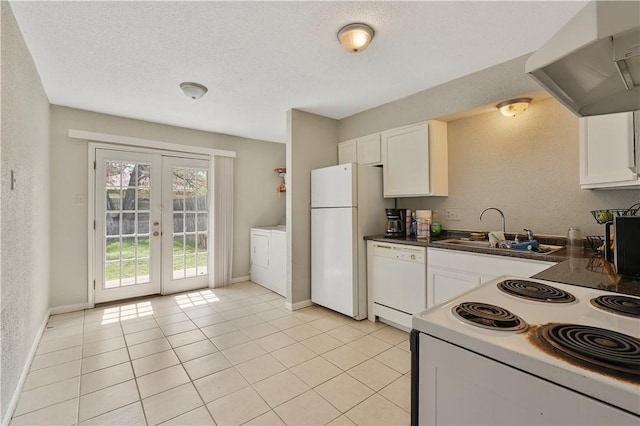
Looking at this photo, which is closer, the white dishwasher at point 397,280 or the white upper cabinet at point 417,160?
the white dishwasher at point 397,280

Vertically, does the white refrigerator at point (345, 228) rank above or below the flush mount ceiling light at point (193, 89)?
below

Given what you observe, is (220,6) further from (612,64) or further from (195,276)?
(195,276)

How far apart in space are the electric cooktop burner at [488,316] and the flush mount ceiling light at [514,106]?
2.12 meters

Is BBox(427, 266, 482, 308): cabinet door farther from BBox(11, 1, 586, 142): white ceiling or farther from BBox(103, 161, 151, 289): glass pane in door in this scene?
BBox(103, 161, 151, 289): glass pane in door

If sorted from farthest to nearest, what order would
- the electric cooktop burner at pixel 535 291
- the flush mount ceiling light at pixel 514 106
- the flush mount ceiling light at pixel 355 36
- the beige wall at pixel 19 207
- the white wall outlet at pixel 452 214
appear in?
the white wall outlet at pixel 452 214, the flush mount ceiling light at pixel 514 106, the flush mount ceiling light at pixel 355 36, the beige wall at pixel 19 207, the electric cooktop burner at pixel 535 291

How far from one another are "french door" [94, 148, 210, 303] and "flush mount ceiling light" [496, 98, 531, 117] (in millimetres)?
3829

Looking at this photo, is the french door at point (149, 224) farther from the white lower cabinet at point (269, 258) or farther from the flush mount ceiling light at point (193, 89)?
the flush mount ceiling light at point (193, 89)

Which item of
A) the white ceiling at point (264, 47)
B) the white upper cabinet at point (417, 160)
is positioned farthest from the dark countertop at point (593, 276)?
the white ceiling at point (264, 47)

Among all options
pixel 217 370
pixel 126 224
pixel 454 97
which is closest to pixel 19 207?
pixel 217 370

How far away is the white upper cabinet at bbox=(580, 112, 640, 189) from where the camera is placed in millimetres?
1727

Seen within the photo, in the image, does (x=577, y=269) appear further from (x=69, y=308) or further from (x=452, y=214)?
(x=69, y=308)

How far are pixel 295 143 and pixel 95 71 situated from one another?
6.42ft

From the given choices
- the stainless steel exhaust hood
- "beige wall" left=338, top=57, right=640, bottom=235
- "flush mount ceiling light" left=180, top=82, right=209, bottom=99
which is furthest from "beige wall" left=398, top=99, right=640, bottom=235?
"flush mount ceiling light" left=180, top=82, right=209, bottom=99

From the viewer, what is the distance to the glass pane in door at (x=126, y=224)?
3.66 metres
